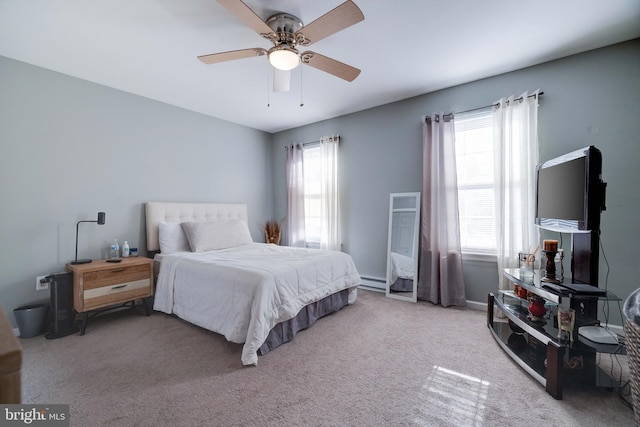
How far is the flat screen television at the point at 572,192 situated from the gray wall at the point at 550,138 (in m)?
0.56

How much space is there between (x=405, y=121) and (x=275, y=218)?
2.84 meters

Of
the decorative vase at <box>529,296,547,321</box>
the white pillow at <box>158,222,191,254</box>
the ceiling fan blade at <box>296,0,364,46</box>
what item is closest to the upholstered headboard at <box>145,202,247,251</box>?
the white pillow at <box>158,222,191,254</box>

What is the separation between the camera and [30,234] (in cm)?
262

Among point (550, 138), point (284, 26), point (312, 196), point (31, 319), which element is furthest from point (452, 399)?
point (31, 319)

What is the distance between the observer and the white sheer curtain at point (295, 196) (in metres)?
4.64

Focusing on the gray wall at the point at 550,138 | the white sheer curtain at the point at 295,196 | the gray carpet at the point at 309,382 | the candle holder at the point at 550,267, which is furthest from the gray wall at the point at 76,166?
the candle holder at the point at 550,267

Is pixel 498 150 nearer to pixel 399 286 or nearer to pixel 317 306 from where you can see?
pixel 399 286

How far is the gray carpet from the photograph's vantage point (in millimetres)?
1504

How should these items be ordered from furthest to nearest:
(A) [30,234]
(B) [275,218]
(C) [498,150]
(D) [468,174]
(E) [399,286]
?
(B) [275,218] → (E) [399,286] → (D) [468,174] → (C) [498,150] → (A) [30,234]

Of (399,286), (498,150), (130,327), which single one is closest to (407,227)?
(399,286)

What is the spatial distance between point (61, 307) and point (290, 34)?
316cm

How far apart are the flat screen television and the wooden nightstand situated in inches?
152

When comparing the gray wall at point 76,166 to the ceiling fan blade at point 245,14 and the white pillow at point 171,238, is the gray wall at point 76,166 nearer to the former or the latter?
the white pillow at point 171,238

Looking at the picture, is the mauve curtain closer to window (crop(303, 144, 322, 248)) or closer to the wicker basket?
window (crop(303, 144, 322, 248))
